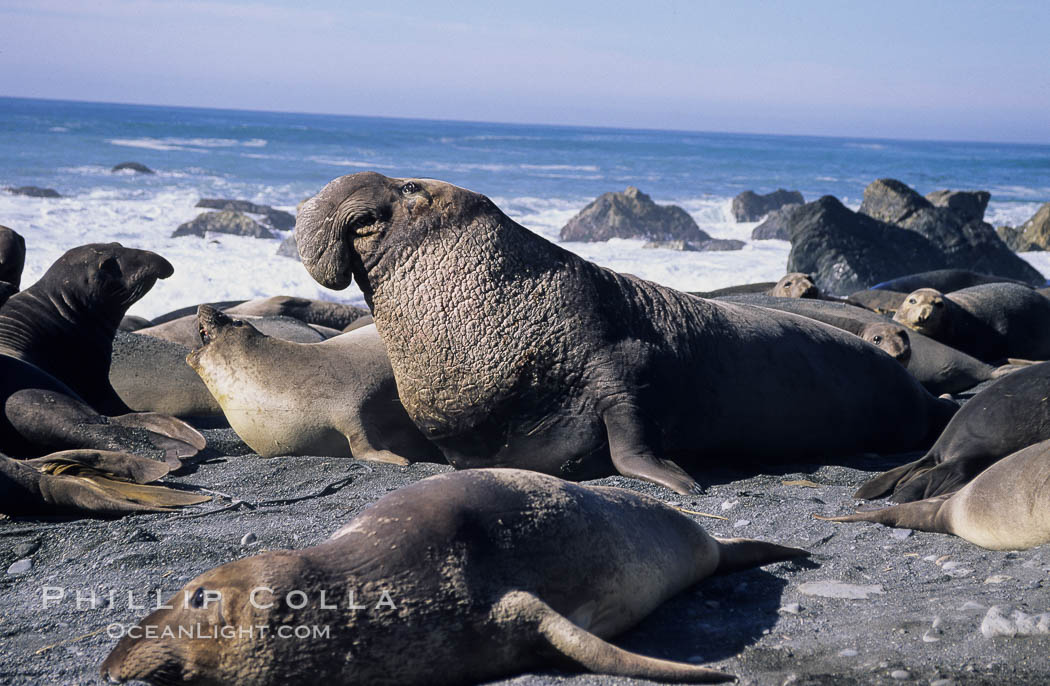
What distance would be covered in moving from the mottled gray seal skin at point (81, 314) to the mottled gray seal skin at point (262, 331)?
0.70 metres

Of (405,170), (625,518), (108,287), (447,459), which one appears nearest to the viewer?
(625,518)

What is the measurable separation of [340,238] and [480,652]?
2870 mm

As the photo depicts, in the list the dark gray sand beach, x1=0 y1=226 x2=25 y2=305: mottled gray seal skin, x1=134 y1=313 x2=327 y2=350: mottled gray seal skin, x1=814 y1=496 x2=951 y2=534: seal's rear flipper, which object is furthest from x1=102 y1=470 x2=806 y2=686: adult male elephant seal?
x1=0 y1=226 x2=25 y2=305: mottled gray seal skin

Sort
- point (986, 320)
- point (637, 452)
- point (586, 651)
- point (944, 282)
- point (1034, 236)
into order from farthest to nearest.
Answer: point (1034, 236)
point (944, 282)
point (986, 320)
point (637, 452)
point (586, 651)

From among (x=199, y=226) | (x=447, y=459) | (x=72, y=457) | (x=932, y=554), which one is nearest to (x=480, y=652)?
(x=932, y=554)

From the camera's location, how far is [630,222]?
96.5 ft

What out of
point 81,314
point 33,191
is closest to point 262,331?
point 81,314

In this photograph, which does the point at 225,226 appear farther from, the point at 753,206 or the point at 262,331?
the point at 753,206

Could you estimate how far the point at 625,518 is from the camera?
2994 millimetres

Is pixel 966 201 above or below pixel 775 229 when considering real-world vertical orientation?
above

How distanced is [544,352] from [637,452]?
623mm

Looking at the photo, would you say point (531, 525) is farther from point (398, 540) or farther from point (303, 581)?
point (303, 581)

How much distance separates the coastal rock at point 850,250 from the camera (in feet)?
56.3

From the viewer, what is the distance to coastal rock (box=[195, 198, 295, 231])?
27.4 meters
